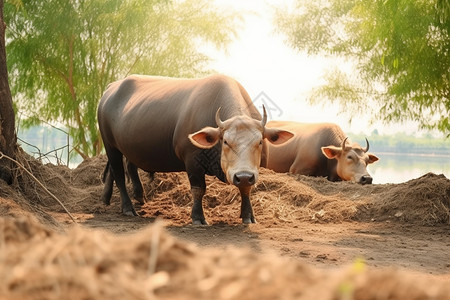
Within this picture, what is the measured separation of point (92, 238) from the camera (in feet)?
6.14

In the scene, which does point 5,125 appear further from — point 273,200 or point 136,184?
point 273,200

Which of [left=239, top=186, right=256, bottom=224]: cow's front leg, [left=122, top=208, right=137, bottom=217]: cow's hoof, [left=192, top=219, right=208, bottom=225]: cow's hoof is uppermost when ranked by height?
[left=239, top=186, right=256, bottom=224]: cow's front leg

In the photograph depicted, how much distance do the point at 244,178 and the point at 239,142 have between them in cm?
48

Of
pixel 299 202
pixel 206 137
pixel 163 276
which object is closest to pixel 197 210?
pixel 206 137

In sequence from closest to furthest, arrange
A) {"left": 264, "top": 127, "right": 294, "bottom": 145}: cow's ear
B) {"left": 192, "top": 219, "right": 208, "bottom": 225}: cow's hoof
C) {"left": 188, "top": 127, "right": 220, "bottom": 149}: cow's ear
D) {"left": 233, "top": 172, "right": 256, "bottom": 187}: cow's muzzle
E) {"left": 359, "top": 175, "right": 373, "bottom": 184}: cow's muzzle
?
{"left": 233, "top": 172, "right": 256, "bottom": 187}: cow's muzzle, {"left": 188, "top": 127, "right": 220, "bottom": 149}: cow's ear, {"left": 264, "top": 127, "right": 294, "bottom": 145}: cow's ear, {"left": 192, "top": 219, "right": 208, "bottom": 225}: cow's hoof, {"left": 359, "top": 175, "right": 373, "bottom": 184}: cow's muzzle

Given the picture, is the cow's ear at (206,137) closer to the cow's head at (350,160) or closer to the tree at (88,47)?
the cow's head at (350,160)

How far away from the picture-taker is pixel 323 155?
47.1 feet

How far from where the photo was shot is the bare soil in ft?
5.24

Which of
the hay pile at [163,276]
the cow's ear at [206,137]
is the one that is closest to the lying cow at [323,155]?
the cow's ear at [206,137]

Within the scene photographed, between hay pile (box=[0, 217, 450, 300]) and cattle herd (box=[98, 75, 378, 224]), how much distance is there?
5427 mm

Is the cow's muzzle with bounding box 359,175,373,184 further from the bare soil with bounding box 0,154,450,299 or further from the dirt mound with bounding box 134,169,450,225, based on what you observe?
the dirt mound with bounding box 134,169,450,225

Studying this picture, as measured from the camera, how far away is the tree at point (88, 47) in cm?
2055

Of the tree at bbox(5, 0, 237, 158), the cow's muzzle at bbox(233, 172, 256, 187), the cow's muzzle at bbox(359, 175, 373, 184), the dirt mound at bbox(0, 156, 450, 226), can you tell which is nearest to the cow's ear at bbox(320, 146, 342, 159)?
the cow's muzzle at bbox(359, 175, 373, 184)

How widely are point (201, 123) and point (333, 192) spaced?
144 inches
